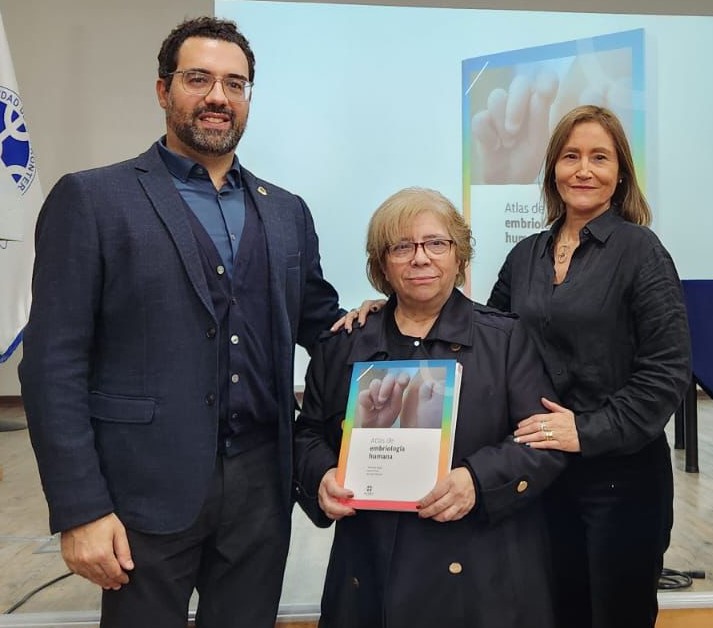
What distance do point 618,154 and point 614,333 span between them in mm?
405

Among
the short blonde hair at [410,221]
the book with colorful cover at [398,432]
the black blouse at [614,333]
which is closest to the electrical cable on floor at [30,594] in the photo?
the book with colorful cover at [398,432]

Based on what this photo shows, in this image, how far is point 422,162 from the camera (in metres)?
3.65

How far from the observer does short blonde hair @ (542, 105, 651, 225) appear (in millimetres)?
1498

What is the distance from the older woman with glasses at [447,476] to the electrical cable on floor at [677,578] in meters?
1.23

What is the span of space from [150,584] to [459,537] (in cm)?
59

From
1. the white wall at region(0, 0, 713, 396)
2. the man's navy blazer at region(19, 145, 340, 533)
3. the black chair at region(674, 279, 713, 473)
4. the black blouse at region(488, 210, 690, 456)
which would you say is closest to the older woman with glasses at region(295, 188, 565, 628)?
the black blouse at region(488, 210, 690, 456)

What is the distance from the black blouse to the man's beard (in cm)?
75

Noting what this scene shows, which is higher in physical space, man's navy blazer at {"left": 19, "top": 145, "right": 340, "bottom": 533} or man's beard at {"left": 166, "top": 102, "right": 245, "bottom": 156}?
man's beard at {"left": 166, "top": 102, "right": 245, "bottom": 156}

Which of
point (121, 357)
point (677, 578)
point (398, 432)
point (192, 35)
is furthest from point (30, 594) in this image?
point (677, 578)

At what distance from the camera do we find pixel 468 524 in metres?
1.31

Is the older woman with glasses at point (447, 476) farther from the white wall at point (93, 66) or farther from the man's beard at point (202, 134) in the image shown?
the white wall at point (93, 66)

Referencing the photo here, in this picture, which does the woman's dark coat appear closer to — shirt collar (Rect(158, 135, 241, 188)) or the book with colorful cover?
the book with colorful cover

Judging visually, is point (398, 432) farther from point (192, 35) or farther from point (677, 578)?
point (677, 578)

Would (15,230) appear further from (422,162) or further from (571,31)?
(571,31)
